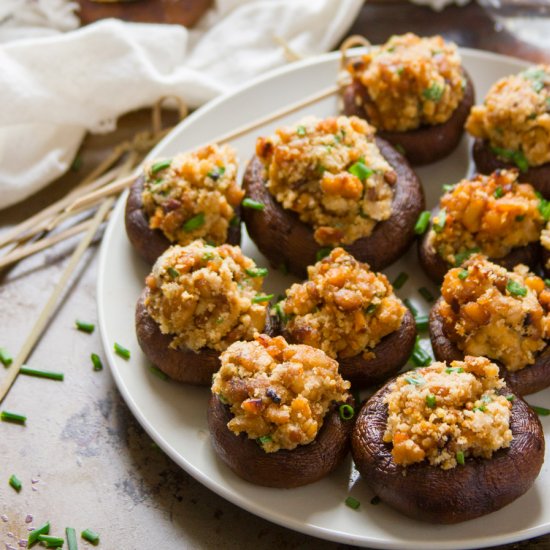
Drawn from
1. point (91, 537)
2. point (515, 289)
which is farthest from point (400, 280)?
point (91, 537)

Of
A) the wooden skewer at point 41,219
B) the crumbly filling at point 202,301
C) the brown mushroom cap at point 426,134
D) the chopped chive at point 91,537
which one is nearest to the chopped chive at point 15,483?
the chopped chive at point 91,537

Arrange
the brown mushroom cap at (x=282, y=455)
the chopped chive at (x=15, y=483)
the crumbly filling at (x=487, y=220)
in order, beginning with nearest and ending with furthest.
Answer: the brown mushroom cap at (x=282, y=455) → the chopped chive at (x=15, y=483) → the crumbly filling at (x=487, y=220)

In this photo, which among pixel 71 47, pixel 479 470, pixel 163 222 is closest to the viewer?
pixel 479 470

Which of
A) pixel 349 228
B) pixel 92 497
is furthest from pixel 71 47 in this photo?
pixel 92 497

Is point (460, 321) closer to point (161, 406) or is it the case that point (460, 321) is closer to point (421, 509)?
point (421, 509)

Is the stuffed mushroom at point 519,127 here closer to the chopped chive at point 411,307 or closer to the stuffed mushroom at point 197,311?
the chopped chive at point 411,307

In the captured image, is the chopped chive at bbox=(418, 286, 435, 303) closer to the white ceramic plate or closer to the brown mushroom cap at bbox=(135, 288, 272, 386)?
the white ceramic plate

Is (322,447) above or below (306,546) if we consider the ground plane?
above
